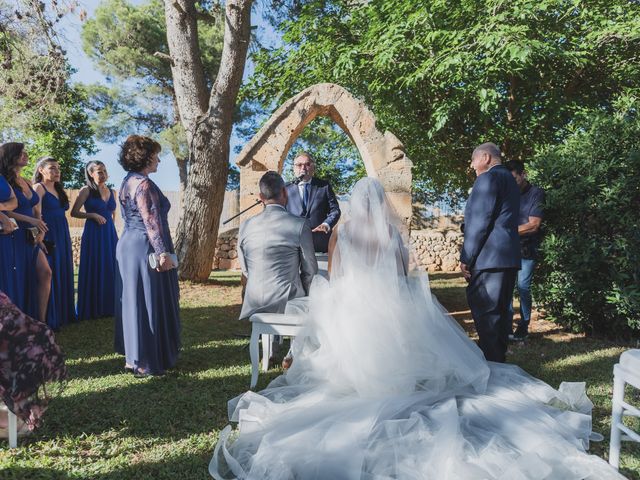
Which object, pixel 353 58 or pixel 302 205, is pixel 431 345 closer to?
pixel 302 205

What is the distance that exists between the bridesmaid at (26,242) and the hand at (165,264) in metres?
1.89

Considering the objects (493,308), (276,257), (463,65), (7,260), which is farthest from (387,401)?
(463,65)

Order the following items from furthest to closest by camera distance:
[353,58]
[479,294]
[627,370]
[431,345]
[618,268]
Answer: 1. [353,58]
2. [618,268]
3. [479,294]
4. [431,345]
5. [627,370]

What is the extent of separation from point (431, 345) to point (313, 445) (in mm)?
1107

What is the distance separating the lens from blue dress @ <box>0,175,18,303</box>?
188 inches

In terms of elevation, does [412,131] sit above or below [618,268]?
above

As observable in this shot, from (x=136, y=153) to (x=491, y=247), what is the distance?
3132mm

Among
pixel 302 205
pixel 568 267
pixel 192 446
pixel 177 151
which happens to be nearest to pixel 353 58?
pixel 302 205

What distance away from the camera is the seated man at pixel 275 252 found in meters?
4.22

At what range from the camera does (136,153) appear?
13.7 ft

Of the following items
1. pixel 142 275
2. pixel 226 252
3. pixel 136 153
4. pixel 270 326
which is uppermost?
pixel 136 153

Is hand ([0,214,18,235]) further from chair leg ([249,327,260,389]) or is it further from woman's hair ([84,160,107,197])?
chair leg ([249,327,260,389])

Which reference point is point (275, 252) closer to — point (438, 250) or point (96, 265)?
point (96, 265)

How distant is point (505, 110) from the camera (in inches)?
392
